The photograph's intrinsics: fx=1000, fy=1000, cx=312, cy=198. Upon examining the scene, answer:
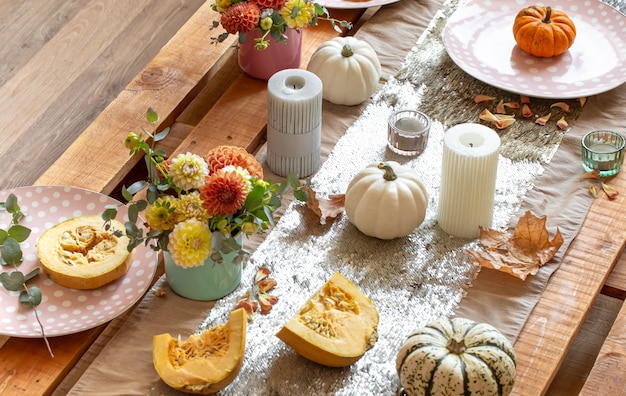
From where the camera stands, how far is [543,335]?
1.48m

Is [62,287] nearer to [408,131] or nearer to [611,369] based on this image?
[408,131]

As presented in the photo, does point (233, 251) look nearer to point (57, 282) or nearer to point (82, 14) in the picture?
point (57, 282)

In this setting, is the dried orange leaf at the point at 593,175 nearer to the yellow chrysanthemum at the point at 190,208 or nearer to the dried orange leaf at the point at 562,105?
the dried orange leaf at the point at 562,105

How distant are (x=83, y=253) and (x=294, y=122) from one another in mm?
413

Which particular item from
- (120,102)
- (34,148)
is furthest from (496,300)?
(34,148)

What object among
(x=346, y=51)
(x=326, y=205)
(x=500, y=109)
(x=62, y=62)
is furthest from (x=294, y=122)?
(x=62, y=62)

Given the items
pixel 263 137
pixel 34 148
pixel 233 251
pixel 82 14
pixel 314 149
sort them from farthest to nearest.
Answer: pixel 82 14, pixel 34 148, pixel 263 137, pixel 314 149, pixel 233 251

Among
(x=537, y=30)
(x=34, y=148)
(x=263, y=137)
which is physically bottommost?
(x=34, y=148)

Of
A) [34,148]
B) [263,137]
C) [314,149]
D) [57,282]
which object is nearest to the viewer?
[57,282]

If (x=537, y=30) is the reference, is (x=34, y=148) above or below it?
below

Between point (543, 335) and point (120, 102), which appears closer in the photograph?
point (543, 335)

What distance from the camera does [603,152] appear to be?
69.7 inches

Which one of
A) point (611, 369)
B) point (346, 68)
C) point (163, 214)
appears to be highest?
point (163, 214)

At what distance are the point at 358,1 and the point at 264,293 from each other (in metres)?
0.84
